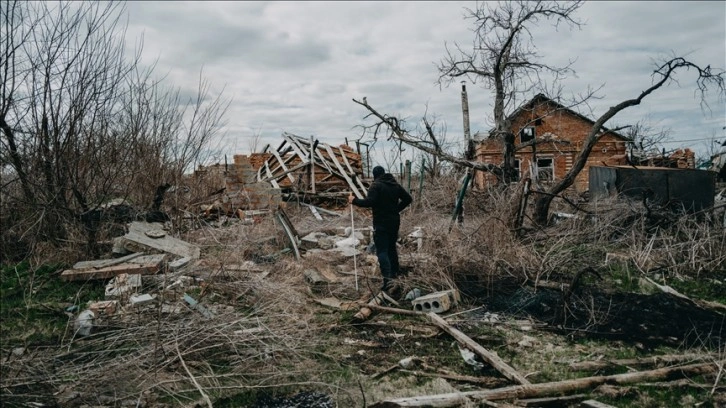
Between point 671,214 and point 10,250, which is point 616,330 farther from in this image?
point 10,250

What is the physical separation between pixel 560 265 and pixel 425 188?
799cm

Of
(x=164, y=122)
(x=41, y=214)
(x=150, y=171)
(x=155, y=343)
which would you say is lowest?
(x=155, y=343)

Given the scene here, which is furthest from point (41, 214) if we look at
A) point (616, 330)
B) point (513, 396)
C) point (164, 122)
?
point (616, 330)

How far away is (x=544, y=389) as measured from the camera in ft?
12.2

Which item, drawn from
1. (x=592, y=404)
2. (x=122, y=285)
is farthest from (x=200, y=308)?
(x=592, y=404)

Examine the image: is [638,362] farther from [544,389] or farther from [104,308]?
[104,308]

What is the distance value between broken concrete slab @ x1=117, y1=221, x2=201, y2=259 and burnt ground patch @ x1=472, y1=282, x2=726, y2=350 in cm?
474

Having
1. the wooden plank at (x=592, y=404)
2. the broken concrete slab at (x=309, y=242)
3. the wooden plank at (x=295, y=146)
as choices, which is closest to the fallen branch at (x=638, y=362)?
the wooden plank at (x=592, y=404)

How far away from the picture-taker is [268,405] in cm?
373

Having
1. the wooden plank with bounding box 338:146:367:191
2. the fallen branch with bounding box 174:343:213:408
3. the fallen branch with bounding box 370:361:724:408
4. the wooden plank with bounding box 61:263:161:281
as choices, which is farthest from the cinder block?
the wooden plank with bounding box 338:146:367:191

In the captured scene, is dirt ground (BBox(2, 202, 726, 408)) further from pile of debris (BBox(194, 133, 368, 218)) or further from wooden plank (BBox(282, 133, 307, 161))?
wooden plank (BBox(282, 133, 307, 161))

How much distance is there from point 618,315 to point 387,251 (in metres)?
2.80

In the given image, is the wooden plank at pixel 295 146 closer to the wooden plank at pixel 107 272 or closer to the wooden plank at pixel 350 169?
the wooden plank at pixel 350 169

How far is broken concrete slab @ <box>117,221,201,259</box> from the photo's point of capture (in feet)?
26.4
